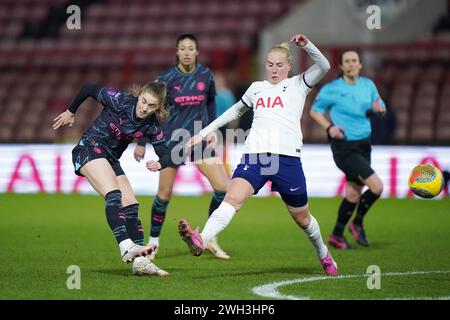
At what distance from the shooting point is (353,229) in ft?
35.2

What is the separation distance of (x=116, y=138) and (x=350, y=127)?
10.4 feet

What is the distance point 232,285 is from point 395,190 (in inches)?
346

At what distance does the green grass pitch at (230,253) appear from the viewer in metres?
7.33

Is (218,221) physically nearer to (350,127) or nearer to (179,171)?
(350,127)

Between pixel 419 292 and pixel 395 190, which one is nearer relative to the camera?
pixel 419 292

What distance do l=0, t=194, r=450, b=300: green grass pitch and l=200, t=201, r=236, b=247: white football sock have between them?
1.34 ft

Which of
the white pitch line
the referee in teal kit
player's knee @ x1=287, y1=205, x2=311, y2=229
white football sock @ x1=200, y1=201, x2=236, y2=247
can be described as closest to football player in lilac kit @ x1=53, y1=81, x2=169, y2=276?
white football sock @ x1=200, y1=201, x2=236, y2=247

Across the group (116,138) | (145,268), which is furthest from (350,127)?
(145,268)

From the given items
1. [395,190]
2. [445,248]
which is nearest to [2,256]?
[445,248]

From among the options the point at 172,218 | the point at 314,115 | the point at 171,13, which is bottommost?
the point at 172,218

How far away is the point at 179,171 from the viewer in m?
16.5

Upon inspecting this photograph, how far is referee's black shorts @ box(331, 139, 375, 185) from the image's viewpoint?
10305mm

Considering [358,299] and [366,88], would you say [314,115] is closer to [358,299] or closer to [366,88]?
[366,88]
